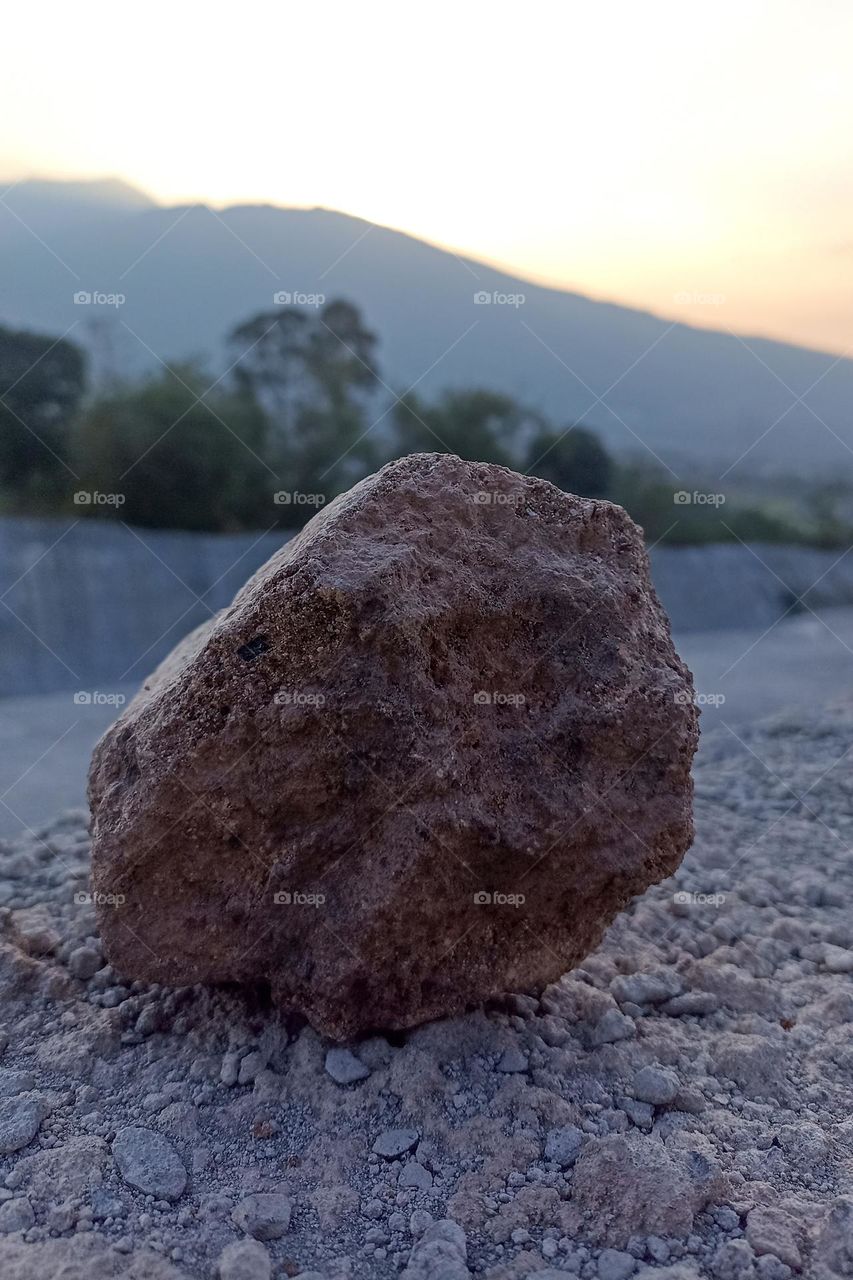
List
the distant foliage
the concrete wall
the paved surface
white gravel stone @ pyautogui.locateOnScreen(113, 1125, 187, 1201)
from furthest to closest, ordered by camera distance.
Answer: the distant foliage
the concrete wall
the paved surface
white gravel stone @ pyautogui.locateOnScreen(113, 1125, 187, 1201)

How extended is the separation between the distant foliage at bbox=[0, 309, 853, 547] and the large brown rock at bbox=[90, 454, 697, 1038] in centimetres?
1080

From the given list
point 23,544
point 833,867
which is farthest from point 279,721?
point 23,544

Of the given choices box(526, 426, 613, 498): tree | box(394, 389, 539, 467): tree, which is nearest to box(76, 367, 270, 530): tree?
box(394, 389, 539, 467): tree

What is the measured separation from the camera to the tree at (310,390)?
1769 cm

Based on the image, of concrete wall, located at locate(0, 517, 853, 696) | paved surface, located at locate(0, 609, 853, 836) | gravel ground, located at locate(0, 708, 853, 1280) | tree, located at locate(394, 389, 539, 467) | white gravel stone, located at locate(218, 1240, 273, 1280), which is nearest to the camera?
white gravel stone, located at locate(218, 1240, 273, 1280)

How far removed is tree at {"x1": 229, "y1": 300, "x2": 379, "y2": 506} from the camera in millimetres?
17688

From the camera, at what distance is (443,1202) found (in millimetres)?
3082

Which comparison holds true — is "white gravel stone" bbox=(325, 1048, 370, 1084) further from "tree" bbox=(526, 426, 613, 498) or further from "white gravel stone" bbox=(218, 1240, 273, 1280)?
"tree" bbox=(526, 426, 613, 498)

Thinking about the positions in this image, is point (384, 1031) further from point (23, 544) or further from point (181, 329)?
point (181, 329)

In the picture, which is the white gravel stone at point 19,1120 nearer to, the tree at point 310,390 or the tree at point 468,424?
the tree at point 310,390

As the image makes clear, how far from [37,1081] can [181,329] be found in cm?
1836

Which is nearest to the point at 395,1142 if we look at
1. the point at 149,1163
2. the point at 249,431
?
the point at 149,1163

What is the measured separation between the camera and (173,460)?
16266 mm

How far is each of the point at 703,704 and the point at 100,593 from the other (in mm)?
8918
